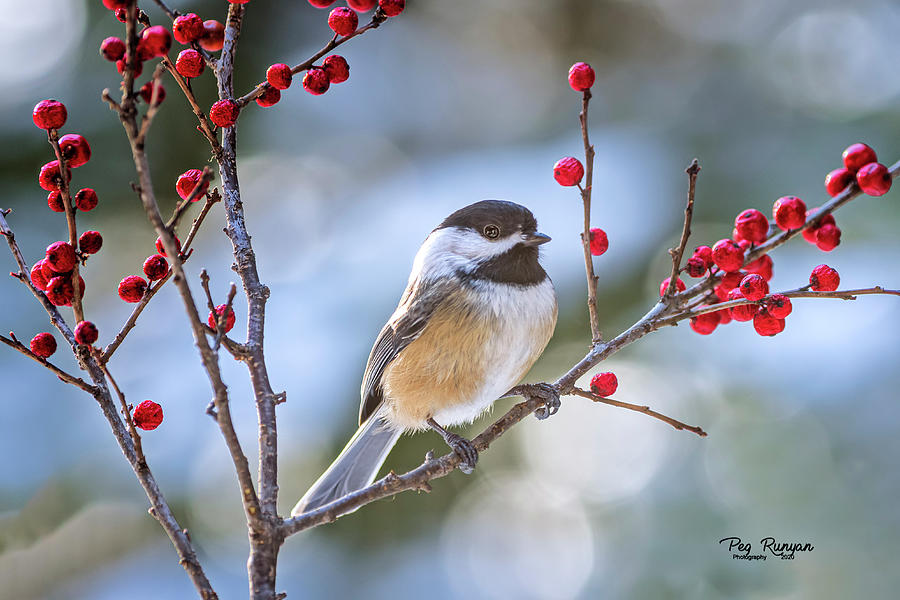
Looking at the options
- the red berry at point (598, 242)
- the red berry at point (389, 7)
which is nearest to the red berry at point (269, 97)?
the red berry at point (389, 7)

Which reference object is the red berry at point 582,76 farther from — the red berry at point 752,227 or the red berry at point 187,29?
the red berry at point 187,29

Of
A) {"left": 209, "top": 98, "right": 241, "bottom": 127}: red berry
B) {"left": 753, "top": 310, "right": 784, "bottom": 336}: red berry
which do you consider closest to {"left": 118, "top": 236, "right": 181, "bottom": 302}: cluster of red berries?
{"left": 209, "top": 98, "right": 241, "bottom": 127}: red berry

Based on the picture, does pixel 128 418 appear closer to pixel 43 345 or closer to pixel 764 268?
pixel 43 345

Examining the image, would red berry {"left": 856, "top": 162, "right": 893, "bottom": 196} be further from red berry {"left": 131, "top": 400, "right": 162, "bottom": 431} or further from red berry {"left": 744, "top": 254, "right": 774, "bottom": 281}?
red berry {"left": 131, "top": 400, "right": 162, "bottom": 431}

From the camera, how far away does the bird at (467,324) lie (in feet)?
3.57

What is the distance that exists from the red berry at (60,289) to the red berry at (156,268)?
64 mm

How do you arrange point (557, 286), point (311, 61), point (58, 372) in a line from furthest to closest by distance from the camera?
1. point (557, 286)
2. point (311, 61)
3. point (58, 372)

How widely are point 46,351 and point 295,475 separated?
1488 millimetres

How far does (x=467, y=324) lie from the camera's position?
3.60 feet

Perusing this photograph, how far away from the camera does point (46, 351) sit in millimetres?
650

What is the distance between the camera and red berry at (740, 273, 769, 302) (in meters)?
0.70

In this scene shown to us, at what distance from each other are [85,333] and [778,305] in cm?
61

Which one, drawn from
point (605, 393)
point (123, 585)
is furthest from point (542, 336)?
point (123, 585)

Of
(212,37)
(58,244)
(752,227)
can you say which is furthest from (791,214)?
(58,244)
